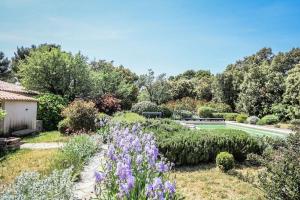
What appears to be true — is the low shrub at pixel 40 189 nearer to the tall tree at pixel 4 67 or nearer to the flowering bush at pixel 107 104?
the flowering bush at pixel 107 104

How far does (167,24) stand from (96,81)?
16250mm

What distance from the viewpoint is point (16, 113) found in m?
17.2

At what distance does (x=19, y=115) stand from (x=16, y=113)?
343 millimetres

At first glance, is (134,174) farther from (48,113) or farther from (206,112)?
(206,112)

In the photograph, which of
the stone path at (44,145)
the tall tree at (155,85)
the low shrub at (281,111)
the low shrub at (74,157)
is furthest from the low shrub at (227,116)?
the low shrub at (74,157)

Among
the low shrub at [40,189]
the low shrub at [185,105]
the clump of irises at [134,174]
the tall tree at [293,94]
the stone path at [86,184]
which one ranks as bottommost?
the stone path at [86,184]

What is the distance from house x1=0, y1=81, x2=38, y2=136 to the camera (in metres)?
15.9

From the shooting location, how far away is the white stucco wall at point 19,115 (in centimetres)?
1628

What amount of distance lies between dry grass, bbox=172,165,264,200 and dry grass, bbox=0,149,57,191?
11.7 feet

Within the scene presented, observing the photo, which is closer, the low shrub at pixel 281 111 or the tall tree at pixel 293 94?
the tall tree at pixel 293 94

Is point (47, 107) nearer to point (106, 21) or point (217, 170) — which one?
point (106, 21)

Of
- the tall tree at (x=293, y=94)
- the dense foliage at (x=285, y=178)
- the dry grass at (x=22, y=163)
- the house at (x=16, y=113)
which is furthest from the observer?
the tall tree at (x=293, y=94)

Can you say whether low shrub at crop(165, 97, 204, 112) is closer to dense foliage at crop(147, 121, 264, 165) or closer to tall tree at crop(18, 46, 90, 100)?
tall tree at crop(18, 46, 90, 100)

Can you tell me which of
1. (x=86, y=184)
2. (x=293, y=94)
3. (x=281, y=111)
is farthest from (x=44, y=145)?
(x=293, y=94)
